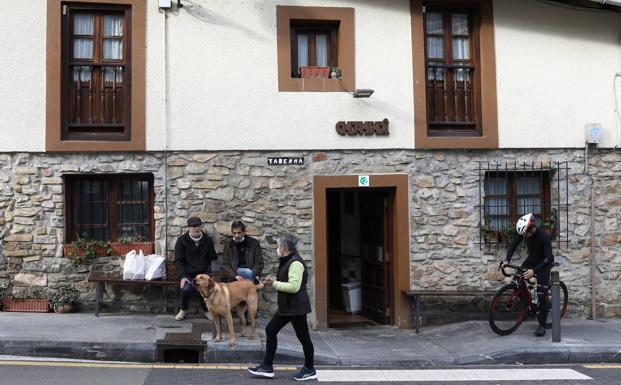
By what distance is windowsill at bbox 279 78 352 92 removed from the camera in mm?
→ 10359

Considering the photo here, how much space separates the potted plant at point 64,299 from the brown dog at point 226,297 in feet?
9.23

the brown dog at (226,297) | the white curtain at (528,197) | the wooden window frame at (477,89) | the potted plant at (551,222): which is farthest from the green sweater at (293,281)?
the potted plant at (551,222)

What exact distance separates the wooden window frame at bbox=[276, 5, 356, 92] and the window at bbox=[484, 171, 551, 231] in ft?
9.71

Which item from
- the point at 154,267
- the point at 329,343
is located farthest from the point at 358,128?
the point at 154,267

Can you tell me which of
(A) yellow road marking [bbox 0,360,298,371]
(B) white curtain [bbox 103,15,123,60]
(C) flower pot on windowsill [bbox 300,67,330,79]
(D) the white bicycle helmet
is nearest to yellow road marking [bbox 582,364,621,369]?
(D) the white bicycle helmet

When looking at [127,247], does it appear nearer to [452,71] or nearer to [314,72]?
[314,72]

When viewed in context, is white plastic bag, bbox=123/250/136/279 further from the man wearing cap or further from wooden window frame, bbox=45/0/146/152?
wooden window frame, bbox=45/0/146/152

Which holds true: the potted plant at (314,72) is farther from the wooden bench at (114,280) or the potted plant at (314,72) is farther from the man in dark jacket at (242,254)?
the wooden bench at (114,280)

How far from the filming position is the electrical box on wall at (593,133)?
35.5ft

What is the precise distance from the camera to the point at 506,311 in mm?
9461

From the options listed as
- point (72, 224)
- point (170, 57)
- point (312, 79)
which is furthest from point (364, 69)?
point (72, 224)

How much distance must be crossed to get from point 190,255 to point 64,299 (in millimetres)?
2150

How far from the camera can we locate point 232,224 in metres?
9.70

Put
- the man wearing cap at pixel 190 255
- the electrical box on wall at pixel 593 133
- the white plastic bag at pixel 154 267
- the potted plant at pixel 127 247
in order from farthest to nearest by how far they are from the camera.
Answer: the electrical box on wall at pixel 593 133 < the potted plant at pixel 127 247 < the white plastic bag at pixel 154 267 < the man wearing cap at pixel 190 255
